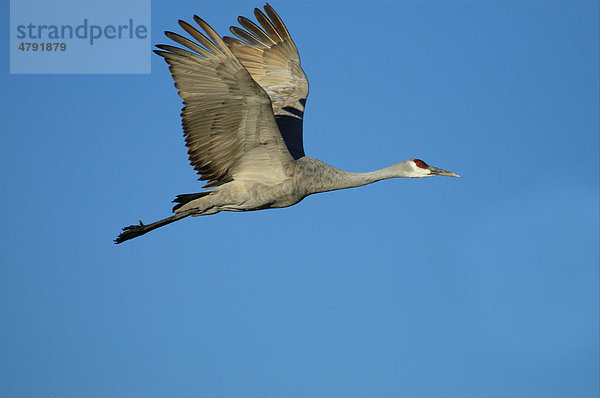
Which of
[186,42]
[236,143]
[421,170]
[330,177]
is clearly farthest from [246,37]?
[421,170]

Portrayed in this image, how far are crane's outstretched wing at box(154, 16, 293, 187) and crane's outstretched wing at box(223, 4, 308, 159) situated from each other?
2.65 meters

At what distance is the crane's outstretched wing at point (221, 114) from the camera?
10.6 metres

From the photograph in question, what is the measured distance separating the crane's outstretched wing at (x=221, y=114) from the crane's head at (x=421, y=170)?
2.15m

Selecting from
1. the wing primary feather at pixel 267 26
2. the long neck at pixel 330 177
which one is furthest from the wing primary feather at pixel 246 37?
the long neck at pixel 330 177

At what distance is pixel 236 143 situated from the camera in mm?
11734

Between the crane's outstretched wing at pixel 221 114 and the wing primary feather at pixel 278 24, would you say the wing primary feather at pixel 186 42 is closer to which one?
the crane's outstretched wing at pixel 221 114

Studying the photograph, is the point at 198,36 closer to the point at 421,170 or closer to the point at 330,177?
the point at 330,177

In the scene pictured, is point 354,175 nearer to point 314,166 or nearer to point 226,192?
point 314,166

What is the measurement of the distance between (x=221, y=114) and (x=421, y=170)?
362 centimetres

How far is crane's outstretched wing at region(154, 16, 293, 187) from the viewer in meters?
A: 10.6

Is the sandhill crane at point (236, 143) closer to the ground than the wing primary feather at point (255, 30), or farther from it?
closer to the ground

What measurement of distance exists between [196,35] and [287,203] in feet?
10.2

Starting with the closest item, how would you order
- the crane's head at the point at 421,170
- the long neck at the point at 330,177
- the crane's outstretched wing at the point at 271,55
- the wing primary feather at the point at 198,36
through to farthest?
1. the wing primary feather at the point at 198,36
2. the long neck at the point at 330,177
3. the crane's head at the point at 421,170
4. the crane's outstretched wing at the point at 271,55

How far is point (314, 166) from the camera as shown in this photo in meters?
12.2
